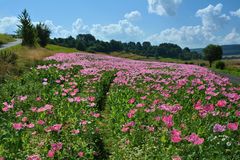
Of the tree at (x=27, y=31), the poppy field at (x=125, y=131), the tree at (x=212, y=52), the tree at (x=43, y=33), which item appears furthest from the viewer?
the tree at (x=212, y=52)

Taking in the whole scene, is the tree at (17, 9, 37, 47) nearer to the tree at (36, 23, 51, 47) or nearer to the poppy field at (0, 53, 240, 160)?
the tree at (36, 23, 51, 47)

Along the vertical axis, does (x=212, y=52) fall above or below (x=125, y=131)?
below

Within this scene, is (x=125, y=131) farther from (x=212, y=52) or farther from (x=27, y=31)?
(x=212, y=52)

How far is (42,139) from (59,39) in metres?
146

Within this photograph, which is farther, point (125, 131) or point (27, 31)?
point (27, 31)

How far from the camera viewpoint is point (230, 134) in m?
6.65

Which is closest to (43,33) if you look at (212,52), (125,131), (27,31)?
(27,31)

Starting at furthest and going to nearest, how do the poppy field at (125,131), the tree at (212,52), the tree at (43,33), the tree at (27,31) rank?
the tree at (212,52) → the tree at (43,33) → the tree at (27,31) → the poppy field at (125,131)

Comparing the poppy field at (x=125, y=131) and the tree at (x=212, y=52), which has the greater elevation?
the poppy field at (x=125, y=131)

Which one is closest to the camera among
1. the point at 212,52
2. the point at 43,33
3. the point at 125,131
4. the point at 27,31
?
the point at 125,131

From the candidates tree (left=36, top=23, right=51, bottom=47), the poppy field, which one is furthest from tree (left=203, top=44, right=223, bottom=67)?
the poppy field

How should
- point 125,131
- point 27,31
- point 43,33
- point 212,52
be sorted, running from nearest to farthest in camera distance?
point 125,131 → point 27,31 → point 43,33 → point 212,52

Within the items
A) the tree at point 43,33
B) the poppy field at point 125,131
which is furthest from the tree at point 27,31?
the poppy field at point 125,131

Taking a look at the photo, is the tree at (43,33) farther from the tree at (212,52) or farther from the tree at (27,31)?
the tree at (212,52)
